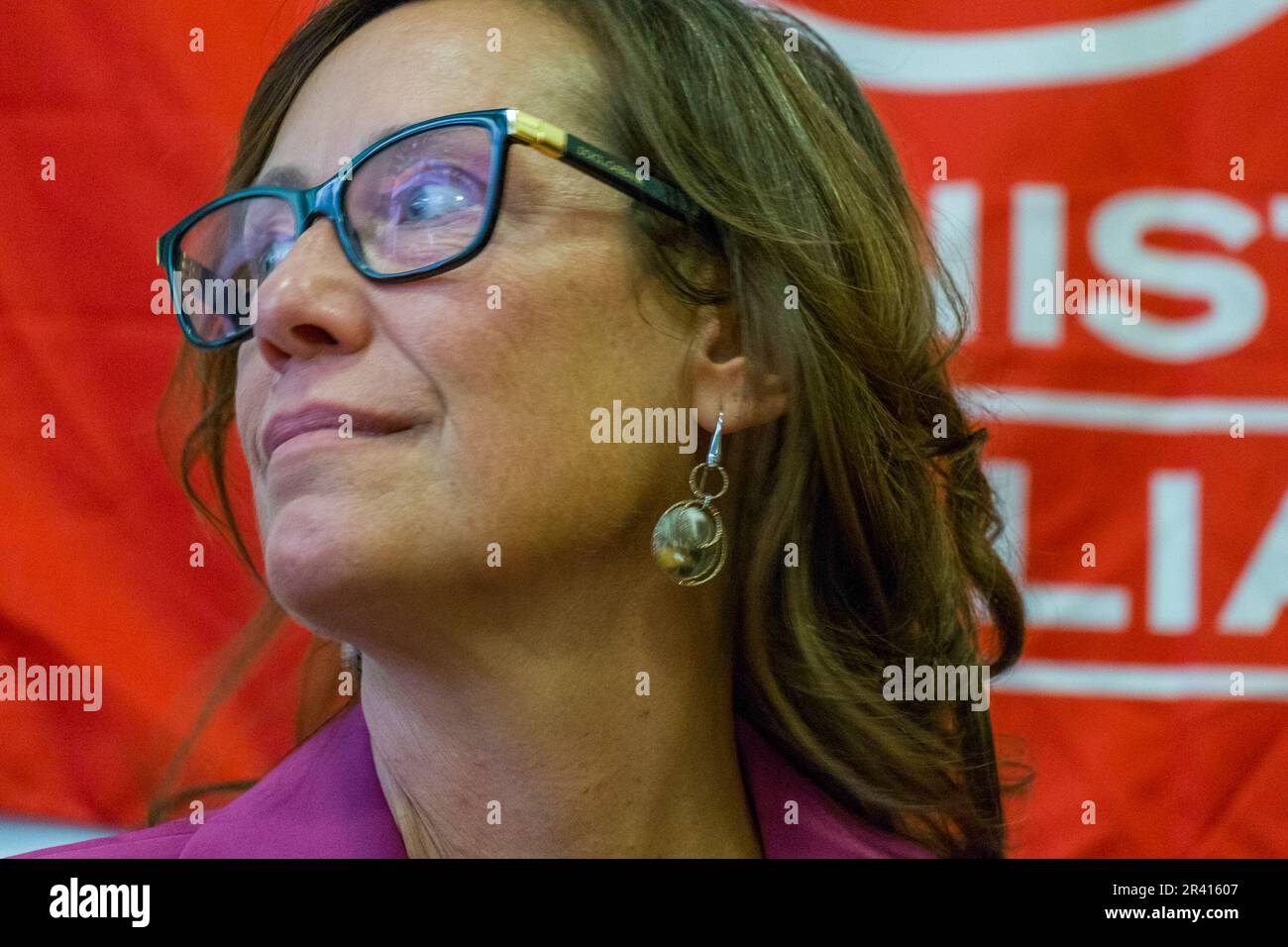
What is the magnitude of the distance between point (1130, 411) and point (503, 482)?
85 centimetres

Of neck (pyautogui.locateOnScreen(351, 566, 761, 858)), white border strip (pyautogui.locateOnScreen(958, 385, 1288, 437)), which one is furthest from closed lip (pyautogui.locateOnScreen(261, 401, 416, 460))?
white border strip (pyautogui.locateOnScreen(958, 385, 1288, 437))

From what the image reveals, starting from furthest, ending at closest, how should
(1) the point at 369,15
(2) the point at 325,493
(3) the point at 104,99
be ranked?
(3) the point at 104,99 → (1) the point at 369,15 → (2) the point at 325,493

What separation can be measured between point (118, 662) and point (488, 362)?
0.73m

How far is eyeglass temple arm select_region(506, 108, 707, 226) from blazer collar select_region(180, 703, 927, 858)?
46 cm

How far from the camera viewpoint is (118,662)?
1.46 metres

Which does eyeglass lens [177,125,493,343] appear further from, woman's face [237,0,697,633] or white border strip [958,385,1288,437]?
white border strip [958,385,1288,437]

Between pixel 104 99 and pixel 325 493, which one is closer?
pixel 325 493

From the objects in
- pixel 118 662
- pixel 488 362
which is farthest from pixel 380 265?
pixel 118 662

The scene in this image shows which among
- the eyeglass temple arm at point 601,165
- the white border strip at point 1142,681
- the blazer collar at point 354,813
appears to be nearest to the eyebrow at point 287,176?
the eyeglass temple arm at point 601,165

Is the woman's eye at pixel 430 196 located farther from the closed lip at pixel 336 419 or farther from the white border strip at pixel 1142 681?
the white border strip at pixel 1142 681

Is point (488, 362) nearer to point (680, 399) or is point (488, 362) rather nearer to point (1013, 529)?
point (680, 399)

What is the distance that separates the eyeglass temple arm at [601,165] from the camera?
0.98 m

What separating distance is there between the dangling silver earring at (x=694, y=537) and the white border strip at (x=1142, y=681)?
569 mm

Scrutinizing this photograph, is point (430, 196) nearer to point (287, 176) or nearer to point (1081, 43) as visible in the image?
point (287, 176)
